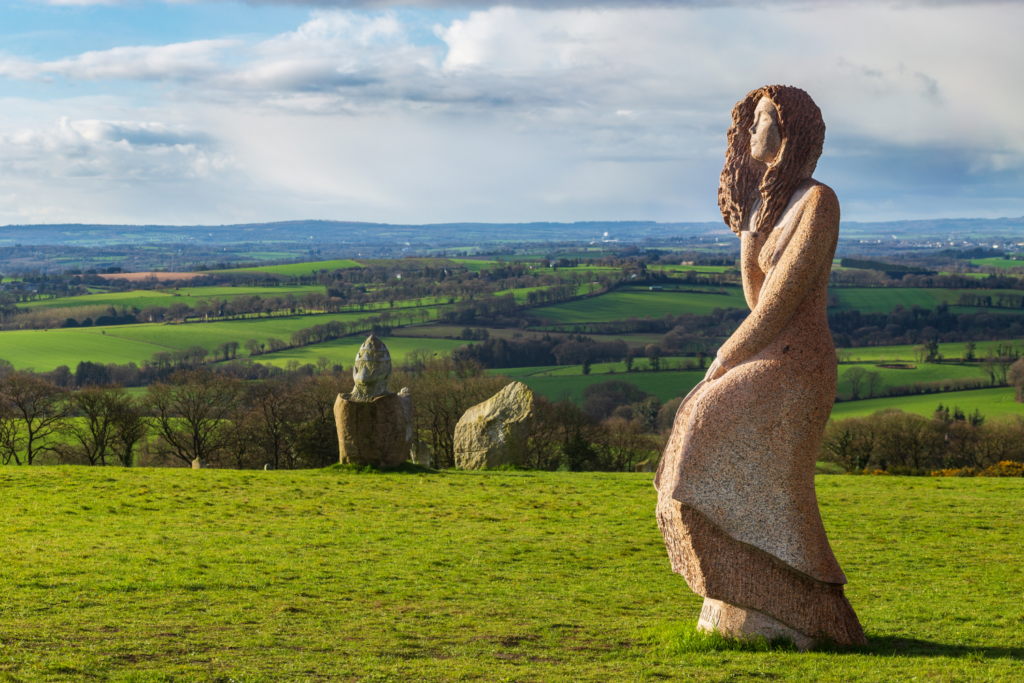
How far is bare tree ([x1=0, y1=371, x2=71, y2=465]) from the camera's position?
42.3 meters

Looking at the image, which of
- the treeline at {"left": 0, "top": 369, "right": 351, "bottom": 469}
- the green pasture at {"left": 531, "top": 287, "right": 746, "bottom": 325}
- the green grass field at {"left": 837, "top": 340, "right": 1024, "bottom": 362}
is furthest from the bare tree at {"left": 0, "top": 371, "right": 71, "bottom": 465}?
the green pasture at {"left": 531, "top": 287, "right": 746, "bottom": 325}

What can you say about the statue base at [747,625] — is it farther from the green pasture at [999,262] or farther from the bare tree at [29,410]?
the green pasture at [999,262]

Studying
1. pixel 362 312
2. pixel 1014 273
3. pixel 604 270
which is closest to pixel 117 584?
pixel 362 312

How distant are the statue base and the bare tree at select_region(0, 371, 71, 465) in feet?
134

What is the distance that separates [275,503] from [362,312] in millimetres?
94610

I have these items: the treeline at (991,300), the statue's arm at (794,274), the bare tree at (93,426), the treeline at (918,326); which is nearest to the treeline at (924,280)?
the treeline at (991,300)

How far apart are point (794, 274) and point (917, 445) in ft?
146

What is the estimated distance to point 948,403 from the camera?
65.9 meters

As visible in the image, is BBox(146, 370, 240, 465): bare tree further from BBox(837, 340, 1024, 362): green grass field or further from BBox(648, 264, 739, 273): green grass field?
BBox(648, 264, 739, 273): green grass field

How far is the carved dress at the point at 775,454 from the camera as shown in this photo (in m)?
8.76

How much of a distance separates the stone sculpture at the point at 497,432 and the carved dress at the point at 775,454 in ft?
73.5

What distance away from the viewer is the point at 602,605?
11484 mm

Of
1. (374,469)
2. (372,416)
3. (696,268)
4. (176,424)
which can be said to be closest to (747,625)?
(372,416)

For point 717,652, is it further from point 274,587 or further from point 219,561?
point 219,561
